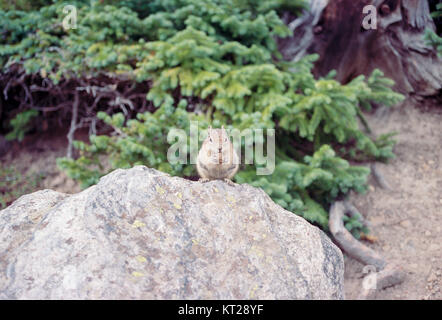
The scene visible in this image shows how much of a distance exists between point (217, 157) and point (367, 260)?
7.59 ft

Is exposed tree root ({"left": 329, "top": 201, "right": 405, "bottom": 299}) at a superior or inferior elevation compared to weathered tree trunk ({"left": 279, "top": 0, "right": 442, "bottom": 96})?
inferior

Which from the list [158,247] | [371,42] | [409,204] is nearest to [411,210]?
[409,204]

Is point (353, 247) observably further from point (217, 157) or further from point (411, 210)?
point (217, 157)

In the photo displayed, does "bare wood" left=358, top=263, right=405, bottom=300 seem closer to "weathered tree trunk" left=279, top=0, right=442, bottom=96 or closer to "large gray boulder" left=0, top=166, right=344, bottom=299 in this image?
"large gray boulder" left=0, top=166, right=344, bottom=299

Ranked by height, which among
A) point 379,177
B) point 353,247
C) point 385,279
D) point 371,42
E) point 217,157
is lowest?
point 385,279

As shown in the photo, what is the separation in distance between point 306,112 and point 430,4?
2.31 meters

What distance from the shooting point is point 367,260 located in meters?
4.17

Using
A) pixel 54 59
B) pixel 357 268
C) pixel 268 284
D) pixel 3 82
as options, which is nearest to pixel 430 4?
pixel 357 268

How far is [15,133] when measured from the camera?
6125mm

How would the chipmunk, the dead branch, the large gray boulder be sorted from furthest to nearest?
the dead branch → the chipmunk → the large gray boulder

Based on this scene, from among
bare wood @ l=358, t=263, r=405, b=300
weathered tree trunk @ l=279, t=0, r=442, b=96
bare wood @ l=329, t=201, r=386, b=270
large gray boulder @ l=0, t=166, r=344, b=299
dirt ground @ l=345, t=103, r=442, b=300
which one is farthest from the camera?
weathered tree trunk @ l=279, t=0, r=442, b=96

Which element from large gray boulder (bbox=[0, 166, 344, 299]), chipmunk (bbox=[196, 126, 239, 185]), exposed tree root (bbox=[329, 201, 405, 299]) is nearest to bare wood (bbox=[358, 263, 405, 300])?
exposed tree root (bbox=[329, 201, 405, 299])

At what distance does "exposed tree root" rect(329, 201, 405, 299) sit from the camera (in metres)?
3.95

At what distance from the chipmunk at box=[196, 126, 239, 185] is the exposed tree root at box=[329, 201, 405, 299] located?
164 cm
